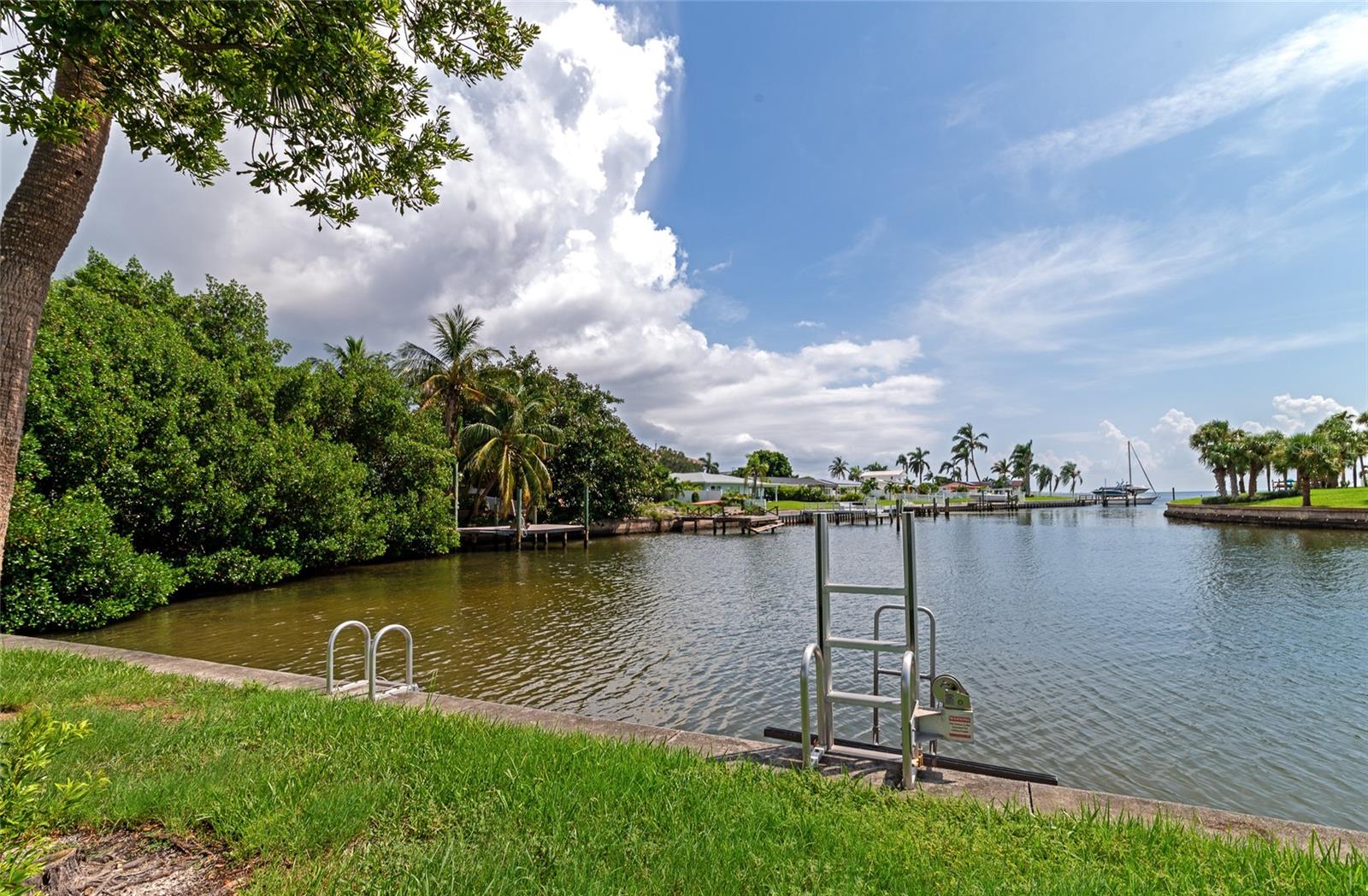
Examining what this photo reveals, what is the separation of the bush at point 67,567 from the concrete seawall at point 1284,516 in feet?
193

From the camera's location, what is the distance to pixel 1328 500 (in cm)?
4769

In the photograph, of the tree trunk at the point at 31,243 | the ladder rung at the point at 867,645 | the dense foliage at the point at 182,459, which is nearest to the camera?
the tree trunk at the point at 31,243

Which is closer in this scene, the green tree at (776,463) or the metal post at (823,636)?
the metal post at (823,636)

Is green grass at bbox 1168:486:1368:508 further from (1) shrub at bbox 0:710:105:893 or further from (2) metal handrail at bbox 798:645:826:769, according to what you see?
(1) shrub at bbox 0:710:105:893

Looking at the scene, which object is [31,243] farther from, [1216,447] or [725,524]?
[1216,447]

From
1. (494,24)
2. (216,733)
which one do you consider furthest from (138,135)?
(216,733)

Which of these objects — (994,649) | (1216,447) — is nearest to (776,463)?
(1216,447)

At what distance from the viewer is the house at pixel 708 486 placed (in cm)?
7438

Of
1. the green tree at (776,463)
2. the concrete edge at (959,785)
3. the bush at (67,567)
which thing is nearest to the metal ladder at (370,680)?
the concrete edge at (959,785)

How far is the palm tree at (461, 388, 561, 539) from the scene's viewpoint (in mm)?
31750

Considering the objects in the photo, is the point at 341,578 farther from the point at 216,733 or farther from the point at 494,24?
the point at 494,24

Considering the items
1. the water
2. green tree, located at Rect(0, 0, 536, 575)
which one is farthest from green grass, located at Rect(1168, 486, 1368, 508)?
green tree, located at Rect(0, 0, 536, 575)

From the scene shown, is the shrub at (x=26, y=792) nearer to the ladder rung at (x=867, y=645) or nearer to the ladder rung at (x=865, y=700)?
the ladder rung at (x=865, y=700)

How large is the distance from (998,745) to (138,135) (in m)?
10.2
